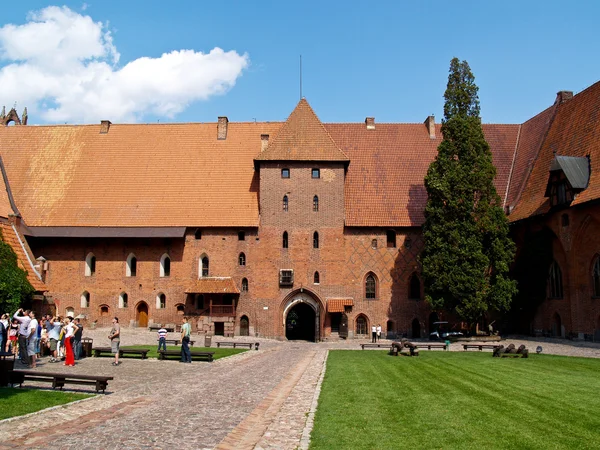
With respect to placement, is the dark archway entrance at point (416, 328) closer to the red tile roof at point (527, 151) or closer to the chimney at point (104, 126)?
the red tile roof at point (527, 151)

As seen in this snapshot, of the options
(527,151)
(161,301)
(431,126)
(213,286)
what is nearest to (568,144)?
(527,151)

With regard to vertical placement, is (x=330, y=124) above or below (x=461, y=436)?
above

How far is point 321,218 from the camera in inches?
1556

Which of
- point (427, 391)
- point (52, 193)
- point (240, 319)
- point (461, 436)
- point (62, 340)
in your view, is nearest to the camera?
point (461, 436)

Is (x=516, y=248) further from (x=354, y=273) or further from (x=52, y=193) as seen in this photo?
(x=52, y=193)

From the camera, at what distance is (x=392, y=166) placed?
4319cm

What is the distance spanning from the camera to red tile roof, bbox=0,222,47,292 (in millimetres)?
28123

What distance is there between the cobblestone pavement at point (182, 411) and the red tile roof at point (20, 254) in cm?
857

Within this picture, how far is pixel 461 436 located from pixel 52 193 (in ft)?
129

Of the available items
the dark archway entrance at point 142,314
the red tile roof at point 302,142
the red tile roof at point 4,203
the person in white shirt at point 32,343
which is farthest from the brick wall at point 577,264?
the red tile roof at point 4,203

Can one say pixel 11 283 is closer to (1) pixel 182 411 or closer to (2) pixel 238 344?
(2) pixel 238 344

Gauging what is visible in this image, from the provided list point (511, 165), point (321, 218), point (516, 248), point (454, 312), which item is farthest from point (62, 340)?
point (511, 165)

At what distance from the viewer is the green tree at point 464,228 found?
33.8 m

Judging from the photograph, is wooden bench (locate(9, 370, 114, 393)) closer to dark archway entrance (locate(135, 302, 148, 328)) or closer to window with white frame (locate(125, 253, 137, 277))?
dark archway entrance (locate(135, 302, 148, 328))
